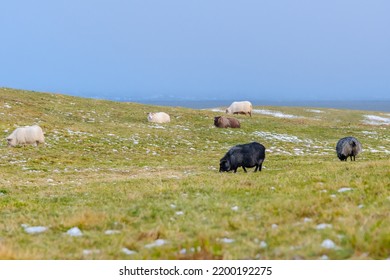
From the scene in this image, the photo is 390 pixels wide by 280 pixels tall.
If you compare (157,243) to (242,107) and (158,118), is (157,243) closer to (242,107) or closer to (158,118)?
(158,118)

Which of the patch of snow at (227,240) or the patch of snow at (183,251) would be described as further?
the patch of snow at (227,240)

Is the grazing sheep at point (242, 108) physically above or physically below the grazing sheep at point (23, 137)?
above

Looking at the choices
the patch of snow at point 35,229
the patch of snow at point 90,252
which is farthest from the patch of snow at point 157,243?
the patch of snow at point 35,229

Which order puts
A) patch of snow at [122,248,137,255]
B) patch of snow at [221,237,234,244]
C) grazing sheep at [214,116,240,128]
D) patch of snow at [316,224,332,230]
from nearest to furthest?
patch of snow at [122,248,137,255]
patch of snow at [221,237,234,244]
patch of snow at [316,224,332,230]
grazing sheep at [214,116,240,128]

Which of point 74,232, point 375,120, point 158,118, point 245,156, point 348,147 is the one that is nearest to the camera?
point 74,232

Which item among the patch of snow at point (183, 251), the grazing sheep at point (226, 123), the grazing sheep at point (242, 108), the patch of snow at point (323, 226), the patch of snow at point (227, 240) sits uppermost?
the grazing sheep at point (242, 108)

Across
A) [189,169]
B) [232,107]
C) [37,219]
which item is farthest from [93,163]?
[232,107]

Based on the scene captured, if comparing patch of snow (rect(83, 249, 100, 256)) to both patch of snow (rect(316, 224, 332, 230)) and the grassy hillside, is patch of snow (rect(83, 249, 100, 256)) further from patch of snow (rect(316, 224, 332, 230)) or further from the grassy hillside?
patch of snow (rect(316, 224, 332, 230))

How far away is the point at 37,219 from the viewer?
9117 millimetres

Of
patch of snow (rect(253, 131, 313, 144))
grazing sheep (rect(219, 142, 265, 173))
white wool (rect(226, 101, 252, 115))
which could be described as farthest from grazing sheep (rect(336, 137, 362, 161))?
white wool (rect(226, 101, 252, 115))

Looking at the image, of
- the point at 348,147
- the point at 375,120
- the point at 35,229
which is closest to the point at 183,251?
the point at 35,229

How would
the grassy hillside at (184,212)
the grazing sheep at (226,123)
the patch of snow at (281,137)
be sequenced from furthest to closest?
the grazing sheep at (226,123), the patch of snow at (281,137), the grassy hillside at (184,212)

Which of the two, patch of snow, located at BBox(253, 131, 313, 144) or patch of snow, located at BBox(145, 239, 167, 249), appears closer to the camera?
patch of snow, located at BBox(145, 239, 167, 249)

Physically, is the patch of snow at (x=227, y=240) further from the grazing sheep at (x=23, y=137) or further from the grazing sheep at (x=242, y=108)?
→ the grazing sheep at (x=242, y=108)
